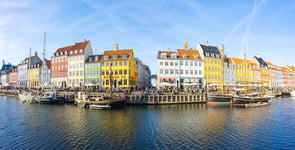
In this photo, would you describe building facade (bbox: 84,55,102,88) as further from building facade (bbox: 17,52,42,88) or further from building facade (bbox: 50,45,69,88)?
building facade (bbox: 17,52,42,88)

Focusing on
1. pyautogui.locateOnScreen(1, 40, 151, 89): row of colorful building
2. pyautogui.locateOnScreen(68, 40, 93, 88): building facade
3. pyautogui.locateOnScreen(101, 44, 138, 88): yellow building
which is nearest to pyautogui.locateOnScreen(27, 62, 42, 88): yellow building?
pyautogui.locateOnScreen(1, 40, 151, 89): row of colorful building

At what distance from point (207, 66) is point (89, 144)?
54419 millimetres

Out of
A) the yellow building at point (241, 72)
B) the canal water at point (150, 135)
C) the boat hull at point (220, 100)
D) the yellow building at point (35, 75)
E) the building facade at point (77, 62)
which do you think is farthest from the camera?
the yellow building at point (35, 75)

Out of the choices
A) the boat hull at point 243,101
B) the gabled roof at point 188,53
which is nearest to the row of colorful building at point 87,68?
the gabled roof at point 188,53

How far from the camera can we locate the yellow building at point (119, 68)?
56.3m

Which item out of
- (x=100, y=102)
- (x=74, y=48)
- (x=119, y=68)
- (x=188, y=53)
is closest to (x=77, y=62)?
(x=74, y=48)

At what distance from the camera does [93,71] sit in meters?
60.4

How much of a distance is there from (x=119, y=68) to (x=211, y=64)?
32.8 metres

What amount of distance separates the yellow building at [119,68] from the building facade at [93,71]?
1952 mm

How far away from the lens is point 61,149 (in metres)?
14.5

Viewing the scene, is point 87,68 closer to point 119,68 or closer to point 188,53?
point 119,68

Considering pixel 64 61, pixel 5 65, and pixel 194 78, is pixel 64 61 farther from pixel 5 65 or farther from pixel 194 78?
pixel 5 65

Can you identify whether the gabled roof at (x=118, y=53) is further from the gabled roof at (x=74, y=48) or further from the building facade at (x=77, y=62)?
the gabled roof at (x=74, y=48)

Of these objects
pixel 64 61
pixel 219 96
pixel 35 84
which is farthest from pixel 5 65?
pixel 219 96
